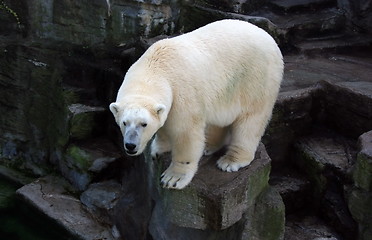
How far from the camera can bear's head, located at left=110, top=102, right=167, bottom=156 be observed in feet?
9.75

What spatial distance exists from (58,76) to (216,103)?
3325mm

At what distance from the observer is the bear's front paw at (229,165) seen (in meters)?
3.83

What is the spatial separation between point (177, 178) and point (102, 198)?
2324 mm

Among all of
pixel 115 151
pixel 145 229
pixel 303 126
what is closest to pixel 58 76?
pixel 115 151

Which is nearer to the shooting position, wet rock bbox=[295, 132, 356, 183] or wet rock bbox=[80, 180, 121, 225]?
wet rock bbox=[295, 132, 356, 183]

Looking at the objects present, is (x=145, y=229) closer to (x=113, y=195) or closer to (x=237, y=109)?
(x=113, y=195)

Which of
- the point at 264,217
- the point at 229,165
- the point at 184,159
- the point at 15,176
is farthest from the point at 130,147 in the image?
the point at 15,176

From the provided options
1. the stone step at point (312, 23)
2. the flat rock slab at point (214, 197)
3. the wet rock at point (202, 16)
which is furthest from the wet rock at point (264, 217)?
the stone step at point (312, 23)

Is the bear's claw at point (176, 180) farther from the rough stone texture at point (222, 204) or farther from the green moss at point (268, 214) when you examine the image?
the green moss at point (268, 214)

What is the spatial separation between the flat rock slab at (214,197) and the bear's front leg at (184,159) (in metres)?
0.11

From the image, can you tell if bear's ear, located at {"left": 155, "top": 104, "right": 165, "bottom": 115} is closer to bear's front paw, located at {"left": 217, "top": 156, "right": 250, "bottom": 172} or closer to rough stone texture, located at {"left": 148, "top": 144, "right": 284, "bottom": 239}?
rough stone texture, located at {"left": 148, "top": 144, "right": 284, "bottom": 239}

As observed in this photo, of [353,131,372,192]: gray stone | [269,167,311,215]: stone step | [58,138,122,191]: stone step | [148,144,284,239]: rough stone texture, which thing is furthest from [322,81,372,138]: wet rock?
[58,138,122,191]: stone step

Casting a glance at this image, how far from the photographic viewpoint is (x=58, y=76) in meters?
6.32

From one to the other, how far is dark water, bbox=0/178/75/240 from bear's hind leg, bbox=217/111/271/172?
2427 mm
